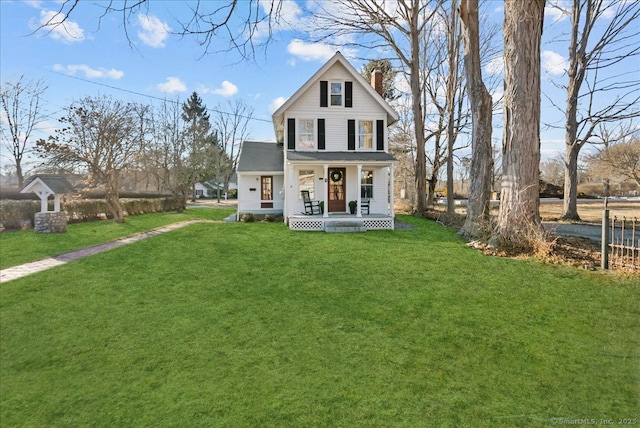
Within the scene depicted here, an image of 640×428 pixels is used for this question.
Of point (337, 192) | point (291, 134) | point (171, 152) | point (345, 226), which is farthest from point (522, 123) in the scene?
point (171, 152)

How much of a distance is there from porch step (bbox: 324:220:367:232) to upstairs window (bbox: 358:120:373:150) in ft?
13.3

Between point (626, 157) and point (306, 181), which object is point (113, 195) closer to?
point (306, 181)

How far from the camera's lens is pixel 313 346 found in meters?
3.71

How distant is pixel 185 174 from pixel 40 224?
60.5ft

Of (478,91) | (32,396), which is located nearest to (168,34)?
(32,396)

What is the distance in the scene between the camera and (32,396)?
258cm

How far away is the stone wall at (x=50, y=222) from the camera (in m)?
7.34

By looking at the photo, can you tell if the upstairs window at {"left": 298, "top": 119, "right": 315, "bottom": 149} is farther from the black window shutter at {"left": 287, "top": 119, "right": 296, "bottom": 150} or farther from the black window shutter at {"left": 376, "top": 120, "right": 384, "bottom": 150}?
the black window shutter at {"left": 376, "top": 120, "right": 384, "bottom": 150}

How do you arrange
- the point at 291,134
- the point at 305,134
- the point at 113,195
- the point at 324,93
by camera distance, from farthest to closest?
the point at 305,134, the point at 291,134, the point at 324,93, the point at 113,195

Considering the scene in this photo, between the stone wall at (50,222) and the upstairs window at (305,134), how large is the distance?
865 centimetres

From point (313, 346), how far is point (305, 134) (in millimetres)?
11293

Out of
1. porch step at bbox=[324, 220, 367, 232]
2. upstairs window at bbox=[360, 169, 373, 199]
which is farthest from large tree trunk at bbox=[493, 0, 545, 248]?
upstairs window at bbox=[360, 169, 373, 199]

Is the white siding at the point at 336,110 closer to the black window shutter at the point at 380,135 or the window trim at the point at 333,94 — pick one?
the window trim at the point at 333,94

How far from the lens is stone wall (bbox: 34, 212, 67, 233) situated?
7.34 m
